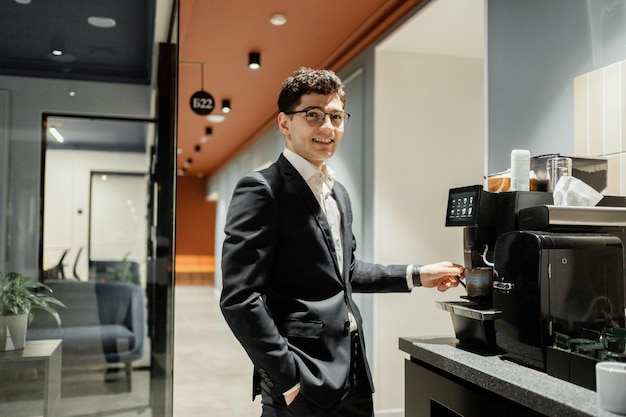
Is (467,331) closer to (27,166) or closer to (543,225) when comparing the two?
(543,225)

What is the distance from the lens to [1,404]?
256cm

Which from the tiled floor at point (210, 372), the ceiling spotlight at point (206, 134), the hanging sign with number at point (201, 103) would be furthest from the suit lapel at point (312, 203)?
the ceiling spotlight at point (206, 134)

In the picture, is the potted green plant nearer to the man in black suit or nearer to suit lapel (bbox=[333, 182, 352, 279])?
the man in black suit

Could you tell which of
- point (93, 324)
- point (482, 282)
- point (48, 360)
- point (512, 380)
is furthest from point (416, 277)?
point (48, 360)

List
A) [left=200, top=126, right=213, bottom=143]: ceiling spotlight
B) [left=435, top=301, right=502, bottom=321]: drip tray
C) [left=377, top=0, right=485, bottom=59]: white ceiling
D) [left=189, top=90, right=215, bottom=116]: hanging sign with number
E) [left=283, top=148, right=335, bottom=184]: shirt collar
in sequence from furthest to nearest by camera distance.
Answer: [left=200, top=126, right=213, bottom=143]: ceiling spotlight, [left=189, top=90, right=215, bottom=116]: hanging sign with number, [left=377, top=0, right=485, bottom=59]: white ceiling, [left=283, top=148, right=335, bottom=184]: shirt collar, [left=435, top=301, right=502, bottom=321]: drip tray

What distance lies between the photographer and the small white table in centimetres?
264

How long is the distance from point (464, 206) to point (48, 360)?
6.73 ft

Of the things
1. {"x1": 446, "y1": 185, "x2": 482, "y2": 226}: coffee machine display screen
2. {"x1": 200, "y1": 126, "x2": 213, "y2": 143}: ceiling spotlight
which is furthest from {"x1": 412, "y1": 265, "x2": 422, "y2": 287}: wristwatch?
{"x1": 200, "y1": 126, "x2": 213, "y2": 143}: ceiling spotlight

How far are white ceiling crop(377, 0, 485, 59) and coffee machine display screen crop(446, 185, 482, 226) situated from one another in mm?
1617

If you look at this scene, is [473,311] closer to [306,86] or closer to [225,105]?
[306,86]

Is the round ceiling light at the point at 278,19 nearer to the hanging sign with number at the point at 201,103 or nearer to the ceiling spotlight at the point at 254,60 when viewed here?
the ceiling spotlight at the point at 254,60

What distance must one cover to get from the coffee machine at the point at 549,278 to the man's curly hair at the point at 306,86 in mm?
599

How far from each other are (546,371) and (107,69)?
2.39 meters

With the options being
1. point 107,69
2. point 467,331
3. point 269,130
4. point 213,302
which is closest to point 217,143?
Result: point 269,130
